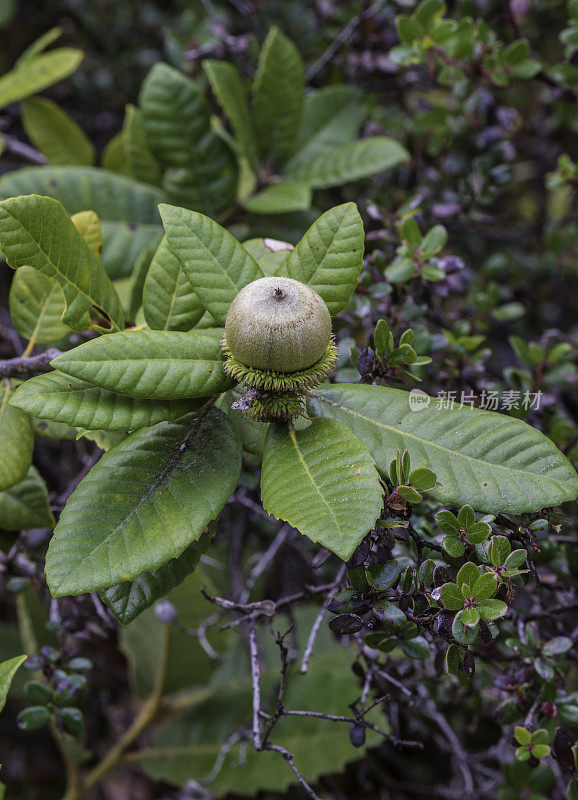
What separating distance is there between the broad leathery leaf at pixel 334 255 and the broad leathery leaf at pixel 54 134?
4.77 ft

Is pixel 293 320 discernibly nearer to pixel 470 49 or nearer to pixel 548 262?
pixel 470 49

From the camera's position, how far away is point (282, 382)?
1115mm

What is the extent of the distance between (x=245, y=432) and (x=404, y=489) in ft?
1.04

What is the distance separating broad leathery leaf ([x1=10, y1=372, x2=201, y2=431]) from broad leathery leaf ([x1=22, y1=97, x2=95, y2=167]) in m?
1.48

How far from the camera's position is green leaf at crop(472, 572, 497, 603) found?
1140 mm

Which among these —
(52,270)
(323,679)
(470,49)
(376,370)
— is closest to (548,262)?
(470,49)

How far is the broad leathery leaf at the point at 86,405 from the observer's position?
3.55 ft

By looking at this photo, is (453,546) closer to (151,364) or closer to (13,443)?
(151,364)

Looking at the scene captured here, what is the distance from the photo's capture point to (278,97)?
203 centimetres

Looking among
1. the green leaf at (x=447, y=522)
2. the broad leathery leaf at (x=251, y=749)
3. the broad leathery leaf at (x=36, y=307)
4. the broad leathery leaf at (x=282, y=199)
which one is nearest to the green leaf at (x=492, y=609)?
the green leaf at (x=447, y=522)

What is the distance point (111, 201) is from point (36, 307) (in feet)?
2.06

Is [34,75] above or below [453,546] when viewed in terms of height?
above

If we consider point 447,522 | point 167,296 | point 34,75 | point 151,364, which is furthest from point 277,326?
point 34,75

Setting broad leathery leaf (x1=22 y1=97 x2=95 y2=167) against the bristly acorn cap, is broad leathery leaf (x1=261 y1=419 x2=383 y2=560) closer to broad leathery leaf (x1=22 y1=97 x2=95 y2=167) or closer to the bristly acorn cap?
the bristly acorn cap
